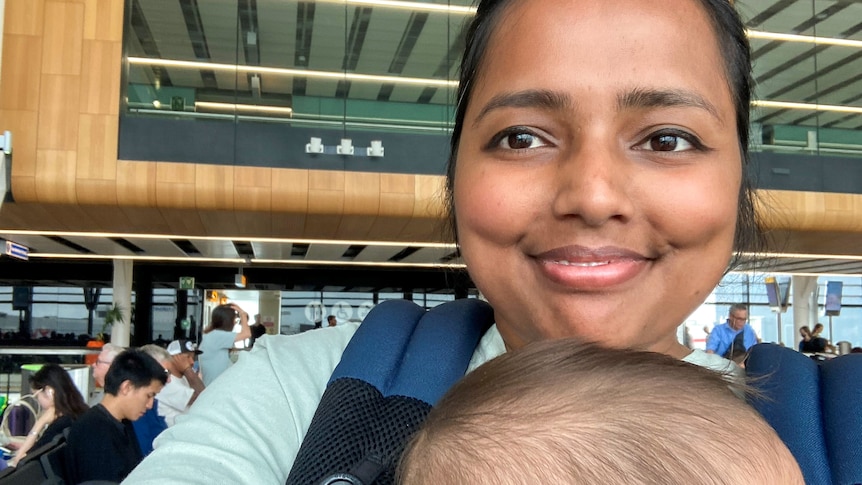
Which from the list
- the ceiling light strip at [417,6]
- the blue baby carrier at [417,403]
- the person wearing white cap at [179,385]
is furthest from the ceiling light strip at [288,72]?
the blue baby carrier at [417,403]

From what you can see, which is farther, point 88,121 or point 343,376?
point 88,121

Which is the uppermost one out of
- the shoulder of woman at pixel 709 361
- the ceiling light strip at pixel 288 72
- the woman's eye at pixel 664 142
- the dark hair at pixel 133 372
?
the ceiling light strip at pixel 288 72

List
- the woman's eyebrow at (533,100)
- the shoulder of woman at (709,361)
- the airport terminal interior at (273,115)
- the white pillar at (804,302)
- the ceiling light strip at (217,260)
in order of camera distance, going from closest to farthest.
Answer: the woman's eyebrow at (533,100), the shoulder of woman at (709,361), the airport terminal interior at (273,115), the ceiling light strip at (217,260), the white pillar at (804,302)

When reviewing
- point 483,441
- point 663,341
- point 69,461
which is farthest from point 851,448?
point 69,461

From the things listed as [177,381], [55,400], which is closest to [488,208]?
[55,400]

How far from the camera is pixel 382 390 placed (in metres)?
0.75

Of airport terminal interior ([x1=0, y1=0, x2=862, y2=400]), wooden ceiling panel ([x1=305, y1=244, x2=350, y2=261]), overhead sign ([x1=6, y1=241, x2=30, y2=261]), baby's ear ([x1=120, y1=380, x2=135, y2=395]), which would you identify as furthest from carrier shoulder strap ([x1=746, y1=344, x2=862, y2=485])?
wooden ceiling panel ([x1=305, y1=244, x2=350, y2=261])

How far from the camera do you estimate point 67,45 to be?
9898mm

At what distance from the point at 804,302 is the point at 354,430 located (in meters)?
25.3

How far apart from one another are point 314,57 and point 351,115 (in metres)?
1.08

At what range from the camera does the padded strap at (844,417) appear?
65 centimetres

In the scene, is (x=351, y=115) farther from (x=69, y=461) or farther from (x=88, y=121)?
(x=69, y=461)

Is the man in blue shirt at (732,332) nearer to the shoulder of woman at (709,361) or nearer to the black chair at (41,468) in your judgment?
the black chair at (41,468)

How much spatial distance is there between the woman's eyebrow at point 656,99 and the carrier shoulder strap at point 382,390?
0.33m
